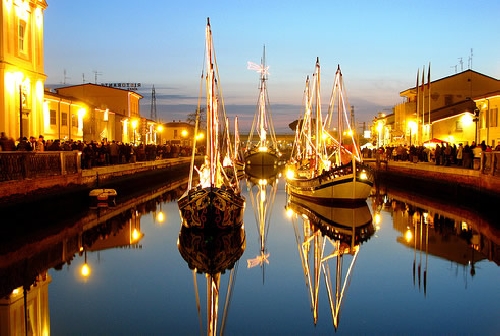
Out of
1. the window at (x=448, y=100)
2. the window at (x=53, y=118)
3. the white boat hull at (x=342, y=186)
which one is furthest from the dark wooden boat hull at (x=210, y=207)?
the window at (x=448, y=100)

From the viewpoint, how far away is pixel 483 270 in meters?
18.3

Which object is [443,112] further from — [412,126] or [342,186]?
[342,186]

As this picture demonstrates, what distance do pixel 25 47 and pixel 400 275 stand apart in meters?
31.9

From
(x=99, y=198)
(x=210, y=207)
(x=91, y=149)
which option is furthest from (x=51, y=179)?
(x=91, y=149)

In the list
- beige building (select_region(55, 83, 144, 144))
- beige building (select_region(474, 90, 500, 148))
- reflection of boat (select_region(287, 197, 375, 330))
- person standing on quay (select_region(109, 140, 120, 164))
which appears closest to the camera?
reflection of boat (select_region(287, 197, 375, 330))

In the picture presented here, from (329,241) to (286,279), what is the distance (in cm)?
628

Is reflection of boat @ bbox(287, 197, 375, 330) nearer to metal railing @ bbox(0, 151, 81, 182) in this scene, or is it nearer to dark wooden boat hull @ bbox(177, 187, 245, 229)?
dark wooden boat hull @ bbox(177, 187, 245, 229)

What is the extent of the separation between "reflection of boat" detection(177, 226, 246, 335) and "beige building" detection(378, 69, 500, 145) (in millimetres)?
33361

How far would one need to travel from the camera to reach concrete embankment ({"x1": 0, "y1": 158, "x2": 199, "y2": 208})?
25.8 m

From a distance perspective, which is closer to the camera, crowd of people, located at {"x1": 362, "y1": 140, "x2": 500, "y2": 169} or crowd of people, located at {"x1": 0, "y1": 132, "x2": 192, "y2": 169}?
crowd of people, located at {"x1": 0, "y1": 132, "x2": 192, "y2": 169}

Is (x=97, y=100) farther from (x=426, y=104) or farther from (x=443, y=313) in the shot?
(x=443, y=313)

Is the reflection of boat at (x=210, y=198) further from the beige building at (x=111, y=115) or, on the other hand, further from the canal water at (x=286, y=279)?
the beige building at (x=111, y=115)

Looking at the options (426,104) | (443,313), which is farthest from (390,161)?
(443,313)

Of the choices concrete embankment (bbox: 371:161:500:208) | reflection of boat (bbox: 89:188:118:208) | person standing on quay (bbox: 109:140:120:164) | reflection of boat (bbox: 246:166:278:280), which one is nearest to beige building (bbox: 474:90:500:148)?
concrete embankment (bbox: 371:161:500:208)
